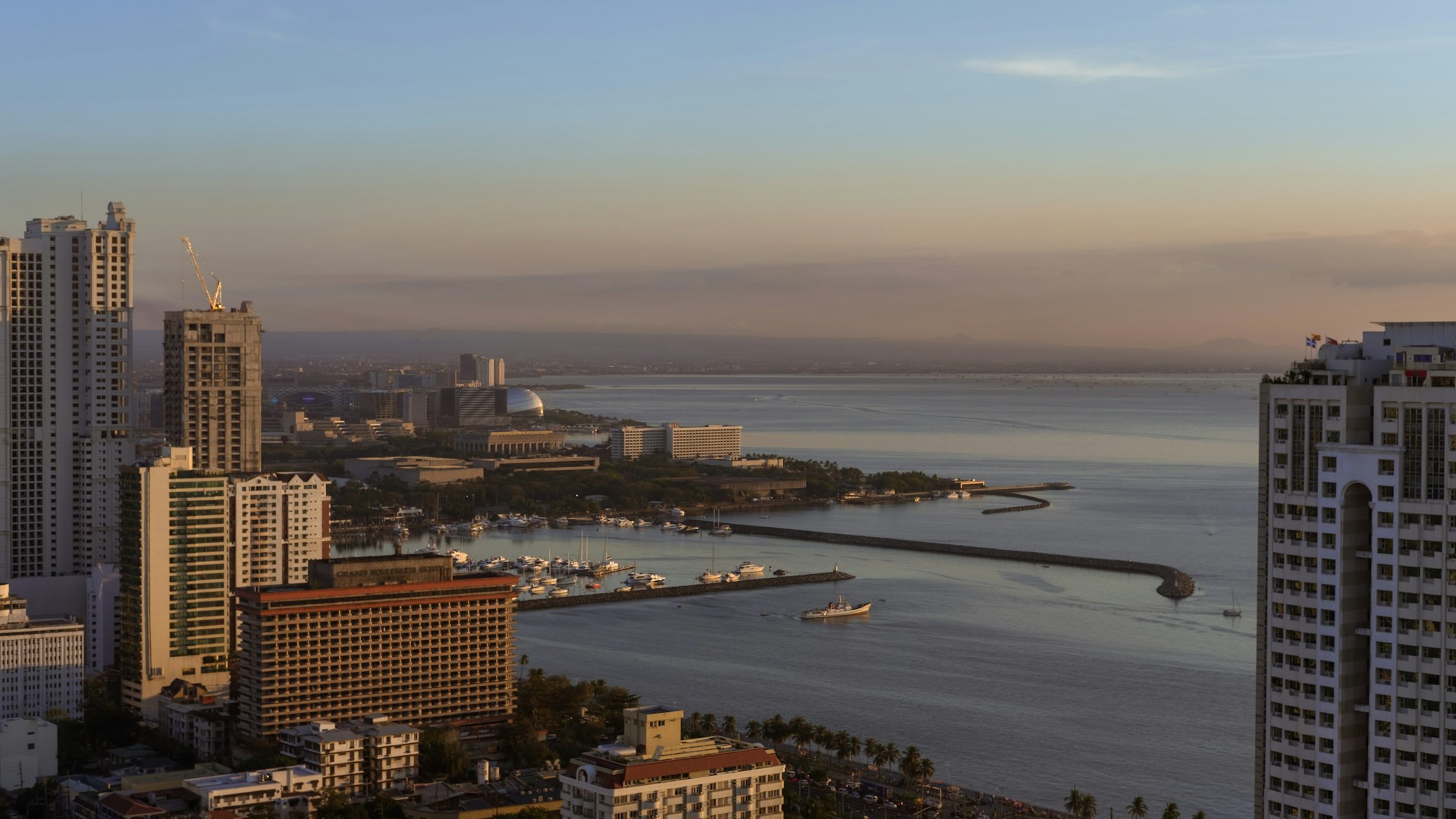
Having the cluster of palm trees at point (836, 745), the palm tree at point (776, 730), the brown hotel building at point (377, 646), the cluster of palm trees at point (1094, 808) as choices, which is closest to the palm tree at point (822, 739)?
the cluster of palm trees at point (836, 745)

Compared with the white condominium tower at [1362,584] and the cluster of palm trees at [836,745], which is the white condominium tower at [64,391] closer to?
the cluster of palm trees at [836,745]

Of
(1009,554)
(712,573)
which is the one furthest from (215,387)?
(1009,554)

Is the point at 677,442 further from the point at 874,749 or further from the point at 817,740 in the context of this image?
the point at 874,749

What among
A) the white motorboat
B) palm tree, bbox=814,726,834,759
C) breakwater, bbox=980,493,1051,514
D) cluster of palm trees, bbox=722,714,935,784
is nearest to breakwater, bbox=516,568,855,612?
the white motorboat

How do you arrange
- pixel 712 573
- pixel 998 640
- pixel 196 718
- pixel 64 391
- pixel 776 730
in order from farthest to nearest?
pixel 712 573
pixel 64 391
pixel 998 640
pixel 196 718
pixel 776 730

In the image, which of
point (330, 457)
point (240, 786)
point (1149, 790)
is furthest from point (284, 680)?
point (330, 457)

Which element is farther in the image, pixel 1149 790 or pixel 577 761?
pixel 1149 790

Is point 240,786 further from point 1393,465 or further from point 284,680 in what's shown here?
point 1393,465
